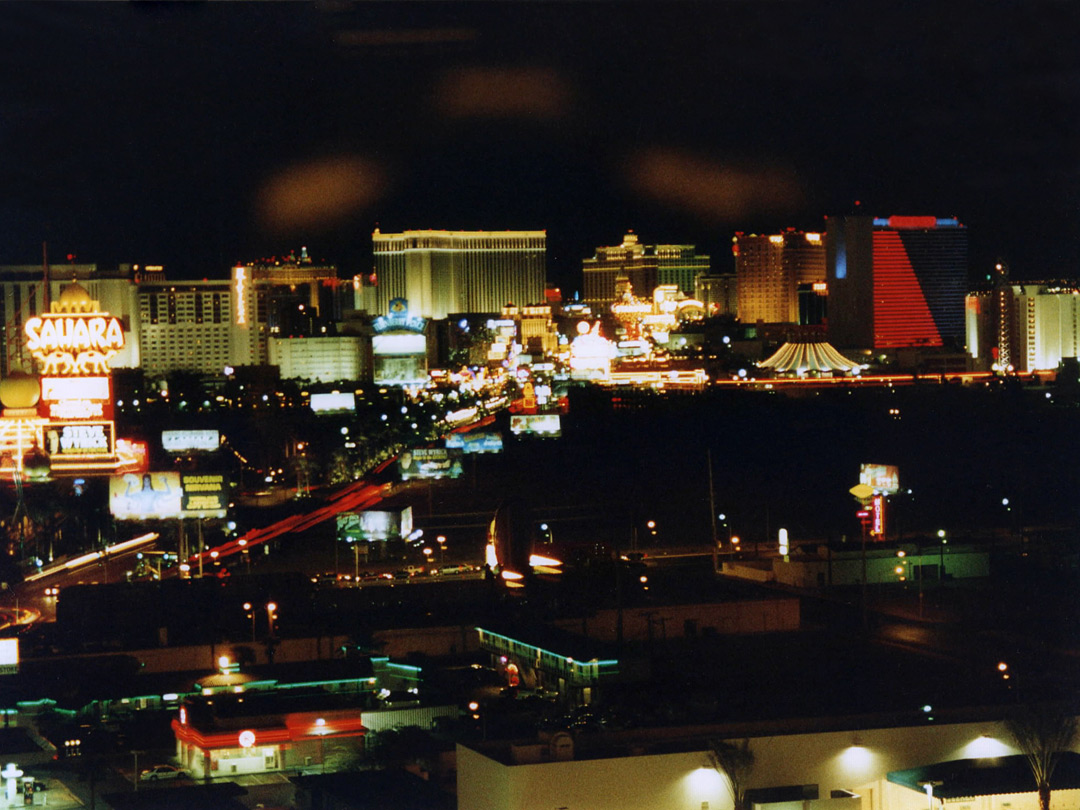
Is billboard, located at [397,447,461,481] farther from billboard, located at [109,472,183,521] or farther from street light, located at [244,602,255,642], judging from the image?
street light, located at [244,602,255,642]

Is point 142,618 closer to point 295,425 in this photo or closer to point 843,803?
point 843,803

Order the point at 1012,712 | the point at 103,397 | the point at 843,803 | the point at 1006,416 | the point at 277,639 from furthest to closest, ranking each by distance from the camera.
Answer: the point at 1006,416
the point at 103,397
the point at 277,639
the point at 1012,712
the point at 843,803

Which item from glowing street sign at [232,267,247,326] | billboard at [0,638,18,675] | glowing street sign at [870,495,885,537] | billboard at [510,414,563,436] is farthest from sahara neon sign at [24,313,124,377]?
glowing street sign at [232,267,247,326]

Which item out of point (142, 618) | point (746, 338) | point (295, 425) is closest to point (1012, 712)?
point (142, 618)

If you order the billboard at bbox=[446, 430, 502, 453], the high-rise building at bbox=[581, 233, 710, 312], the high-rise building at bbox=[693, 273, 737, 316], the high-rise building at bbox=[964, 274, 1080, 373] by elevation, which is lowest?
the billboard at bbox=[446, 430, 502, 453]

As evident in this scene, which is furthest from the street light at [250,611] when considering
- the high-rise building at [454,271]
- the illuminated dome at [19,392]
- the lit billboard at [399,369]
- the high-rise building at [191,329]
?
the high-rise building at [454,271]

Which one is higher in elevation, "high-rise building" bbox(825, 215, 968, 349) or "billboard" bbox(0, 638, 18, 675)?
"high-rise building" bbox(825, 215, 968, 349)

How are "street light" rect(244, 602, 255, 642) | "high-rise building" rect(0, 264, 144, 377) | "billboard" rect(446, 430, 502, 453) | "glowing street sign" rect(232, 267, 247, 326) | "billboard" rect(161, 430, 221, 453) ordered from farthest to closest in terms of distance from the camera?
"glowing street sign" rect(232, 267, 247, 326) → "high-rise building" rect(0, 264, 144, 377) → "billboard" rect(446, 430, 502, 453) → "billboard" rect(161, 430, 221, 453) → "street light" rect(244, 602, 255, 642)
